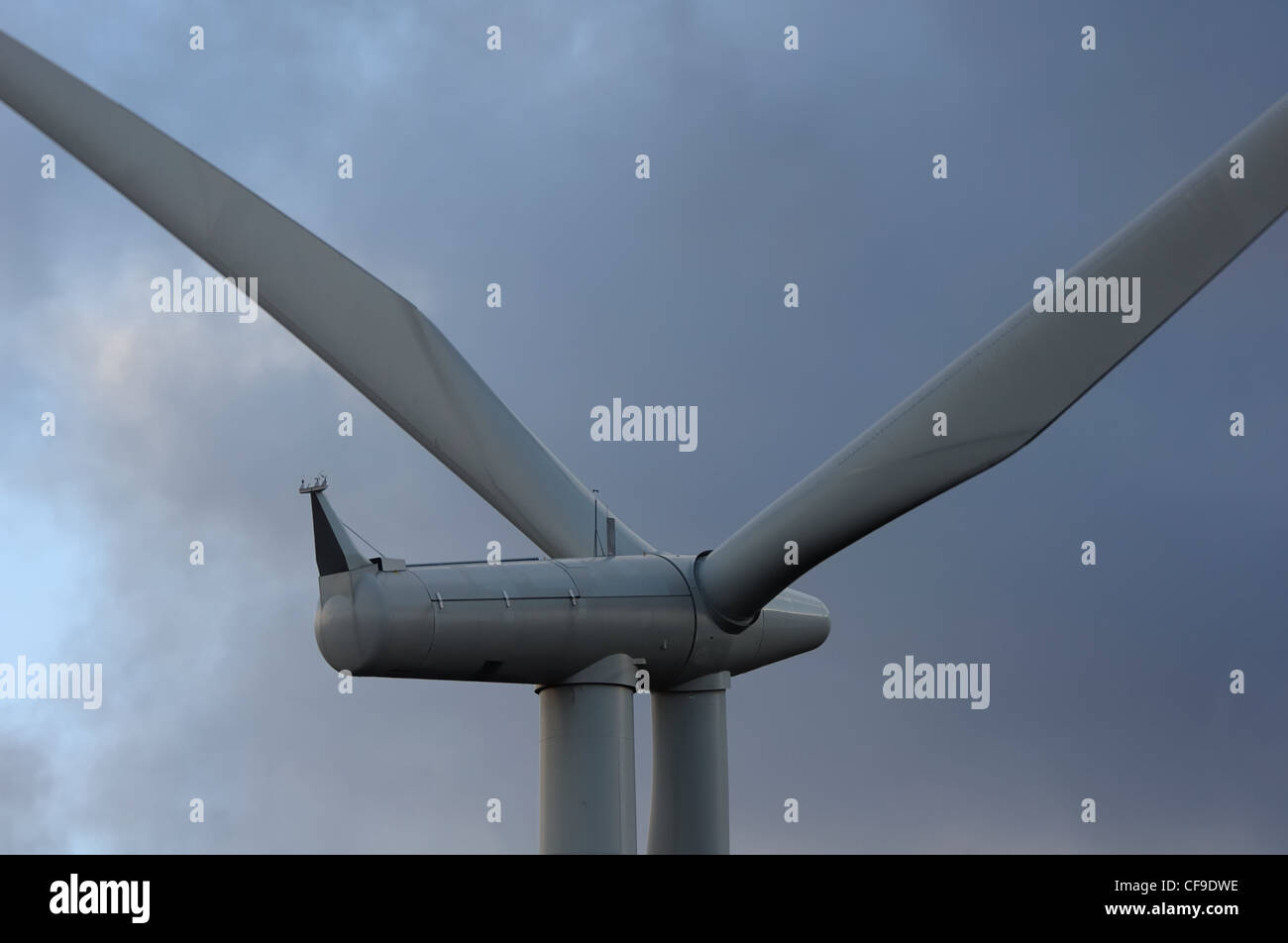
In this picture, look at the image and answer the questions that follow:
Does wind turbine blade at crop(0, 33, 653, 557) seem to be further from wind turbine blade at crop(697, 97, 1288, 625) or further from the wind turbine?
wind turbine blade at crop(697, 97, 1288, 625)

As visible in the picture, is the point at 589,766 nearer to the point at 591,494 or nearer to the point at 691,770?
the point at 691,770

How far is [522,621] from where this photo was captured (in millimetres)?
16312

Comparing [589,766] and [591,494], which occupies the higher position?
[591,494]

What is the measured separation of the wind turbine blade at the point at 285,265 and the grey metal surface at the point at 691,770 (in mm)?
3244

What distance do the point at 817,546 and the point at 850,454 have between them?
1002 millimetres

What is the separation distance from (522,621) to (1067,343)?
5.68m

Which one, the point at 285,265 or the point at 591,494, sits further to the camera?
the point at 591,494

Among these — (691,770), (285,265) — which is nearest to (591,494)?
(691,770)

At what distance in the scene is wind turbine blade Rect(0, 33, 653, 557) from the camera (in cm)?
1772

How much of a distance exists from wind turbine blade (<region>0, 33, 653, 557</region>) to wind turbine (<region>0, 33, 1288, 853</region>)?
0.02 metres
